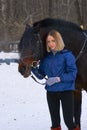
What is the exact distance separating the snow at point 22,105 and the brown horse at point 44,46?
1279mm

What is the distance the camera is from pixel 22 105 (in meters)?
8.38

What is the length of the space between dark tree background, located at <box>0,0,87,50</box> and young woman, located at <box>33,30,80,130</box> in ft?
68.7

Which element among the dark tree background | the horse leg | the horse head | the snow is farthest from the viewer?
the dark tree background

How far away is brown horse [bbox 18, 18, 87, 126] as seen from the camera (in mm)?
4934

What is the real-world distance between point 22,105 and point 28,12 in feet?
74.3

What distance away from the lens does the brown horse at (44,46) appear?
493cm

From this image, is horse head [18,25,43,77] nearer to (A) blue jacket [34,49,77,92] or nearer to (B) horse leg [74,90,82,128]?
(A) blue jacket [34,49,77,92]

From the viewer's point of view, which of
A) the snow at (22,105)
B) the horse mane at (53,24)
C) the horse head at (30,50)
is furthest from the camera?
the snow at (22,105)

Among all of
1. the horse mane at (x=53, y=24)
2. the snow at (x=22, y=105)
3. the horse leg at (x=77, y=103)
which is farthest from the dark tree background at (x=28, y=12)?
the horse mane at (x=53, y=24)

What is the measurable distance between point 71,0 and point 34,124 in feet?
89.1

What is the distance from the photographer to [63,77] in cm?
477

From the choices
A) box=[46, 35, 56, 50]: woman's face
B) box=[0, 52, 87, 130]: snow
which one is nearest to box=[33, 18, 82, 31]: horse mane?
box=[46, 35, 56, 50]: woman's face

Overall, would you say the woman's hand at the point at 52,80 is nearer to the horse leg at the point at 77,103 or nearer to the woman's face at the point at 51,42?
the woman's face at the point at 51,42

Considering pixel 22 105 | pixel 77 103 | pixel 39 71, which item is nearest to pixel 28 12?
pixel 22 105
